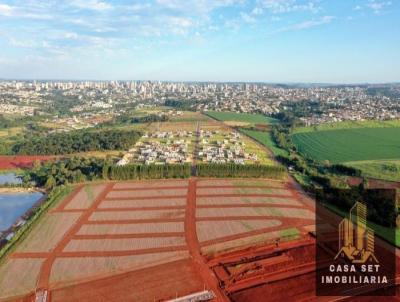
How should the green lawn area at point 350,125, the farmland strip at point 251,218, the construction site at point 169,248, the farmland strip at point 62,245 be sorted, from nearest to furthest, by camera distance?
the construction site at point 169,248
the farmland strip at point 62,245
the farmland strip at point 251,218
the green lawn area at point 350,125

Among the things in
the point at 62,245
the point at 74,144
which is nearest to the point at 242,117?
the point at 74,144

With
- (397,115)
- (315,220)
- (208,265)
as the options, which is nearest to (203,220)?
(208,265)

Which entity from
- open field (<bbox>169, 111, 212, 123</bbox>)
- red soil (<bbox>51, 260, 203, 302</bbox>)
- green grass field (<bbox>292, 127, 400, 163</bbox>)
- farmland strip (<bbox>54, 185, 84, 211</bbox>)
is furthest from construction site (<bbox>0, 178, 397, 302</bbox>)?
open field (<bbox>169, 111, 212, 123</bbox>)

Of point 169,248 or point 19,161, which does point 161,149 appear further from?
point 169,248

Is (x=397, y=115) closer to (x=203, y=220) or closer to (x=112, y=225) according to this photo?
(x=203, y=220)

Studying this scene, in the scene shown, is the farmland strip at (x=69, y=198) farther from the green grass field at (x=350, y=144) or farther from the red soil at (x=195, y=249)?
the green grass field at (x=350, y=144)

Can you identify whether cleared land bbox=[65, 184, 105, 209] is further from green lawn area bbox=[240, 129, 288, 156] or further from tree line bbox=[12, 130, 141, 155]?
green lawn area bbox=[240, 129, 288, 156]

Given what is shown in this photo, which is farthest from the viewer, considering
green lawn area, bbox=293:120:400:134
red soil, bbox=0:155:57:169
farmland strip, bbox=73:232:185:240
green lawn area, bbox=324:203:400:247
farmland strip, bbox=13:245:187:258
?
green lawn area, bbox=293:120:400:134

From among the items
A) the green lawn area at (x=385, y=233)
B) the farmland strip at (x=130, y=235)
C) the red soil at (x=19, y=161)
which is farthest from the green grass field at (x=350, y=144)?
the red soil at (x=19, y=161)
